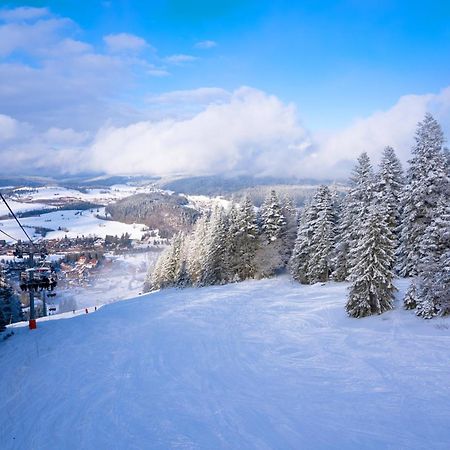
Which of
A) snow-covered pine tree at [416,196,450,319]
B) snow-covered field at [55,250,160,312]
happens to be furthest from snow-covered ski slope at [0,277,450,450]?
snow-covered field at [55,250,160,312]

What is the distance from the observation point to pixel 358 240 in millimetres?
22875

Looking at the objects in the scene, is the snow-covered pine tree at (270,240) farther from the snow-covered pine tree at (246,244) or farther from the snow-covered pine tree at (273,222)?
the snow-covered pine tree at (246,244)

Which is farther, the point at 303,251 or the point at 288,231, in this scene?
the point at 288,231

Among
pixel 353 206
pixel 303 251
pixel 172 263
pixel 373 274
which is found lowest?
pixel 172 263

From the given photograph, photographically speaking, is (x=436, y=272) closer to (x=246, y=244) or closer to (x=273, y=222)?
(x=246, y=244)

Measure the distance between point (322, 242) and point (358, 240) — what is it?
40.1 feet

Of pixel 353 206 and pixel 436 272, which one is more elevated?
pixel 353 206

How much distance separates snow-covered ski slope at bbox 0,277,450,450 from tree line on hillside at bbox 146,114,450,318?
5.63 feet

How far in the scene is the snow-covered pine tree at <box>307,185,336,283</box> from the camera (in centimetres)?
3491

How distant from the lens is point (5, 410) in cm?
1127

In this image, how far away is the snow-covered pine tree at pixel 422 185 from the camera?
2583cm

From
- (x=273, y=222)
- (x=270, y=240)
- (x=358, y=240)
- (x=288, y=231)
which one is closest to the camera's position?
(x=358, y=240)

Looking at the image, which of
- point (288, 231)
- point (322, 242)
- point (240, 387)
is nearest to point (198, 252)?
point (288, 231)

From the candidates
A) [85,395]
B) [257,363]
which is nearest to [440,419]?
[257,363]
